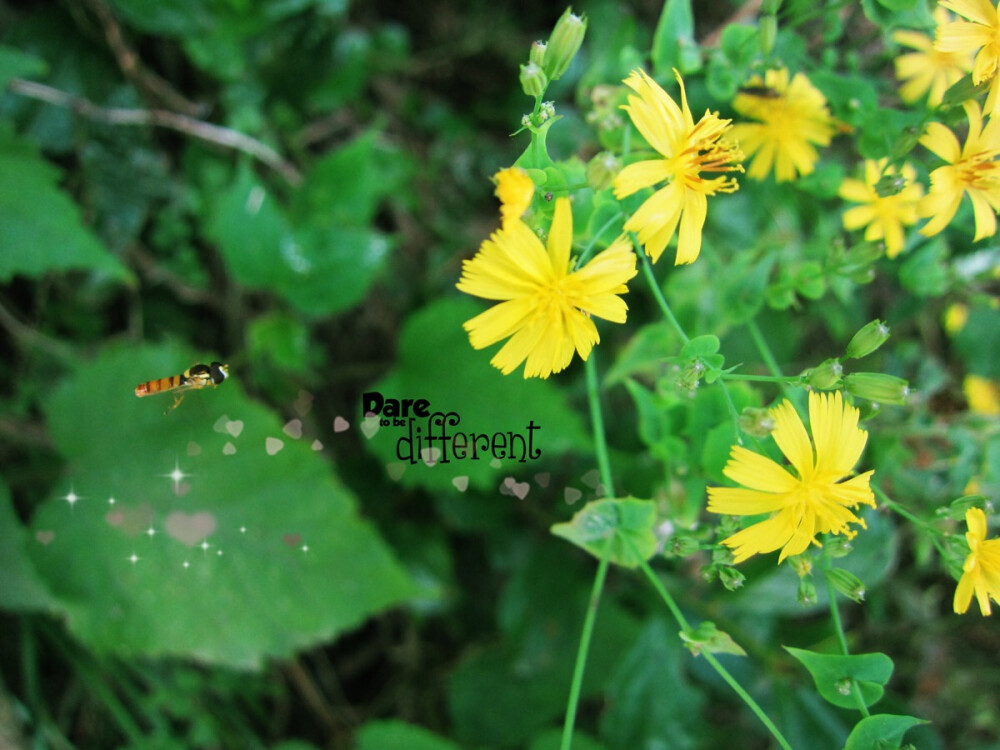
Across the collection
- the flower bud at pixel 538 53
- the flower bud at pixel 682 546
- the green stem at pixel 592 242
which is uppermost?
the flower bud at pixel 538 53

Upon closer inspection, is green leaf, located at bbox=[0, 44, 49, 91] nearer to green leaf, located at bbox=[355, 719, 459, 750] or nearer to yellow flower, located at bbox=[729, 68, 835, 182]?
yellow flower, located at bbox=[729, 68, 835, 182]

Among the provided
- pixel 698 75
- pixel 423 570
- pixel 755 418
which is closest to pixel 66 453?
pixel 423 570

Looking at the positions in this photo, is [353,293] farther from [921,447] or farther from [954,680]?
[954,680]

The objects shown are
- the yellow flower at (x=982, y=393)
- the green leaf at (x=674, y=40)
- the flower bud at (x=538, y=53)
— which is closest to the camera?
the flower bud at (x=538, y=53)

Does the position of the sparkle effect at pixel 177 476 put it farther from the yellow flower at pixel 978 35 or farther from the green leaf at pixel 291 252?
the yellow flower at pixel 978 35

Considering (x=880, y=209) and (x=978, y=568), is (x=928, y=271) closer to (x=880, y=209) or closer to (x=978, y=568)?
(x=880, y=209)

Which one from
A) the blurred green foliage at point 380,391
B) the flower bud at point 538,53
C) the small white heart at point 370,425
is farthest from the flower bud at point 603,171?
the small white heart at point 370,425
